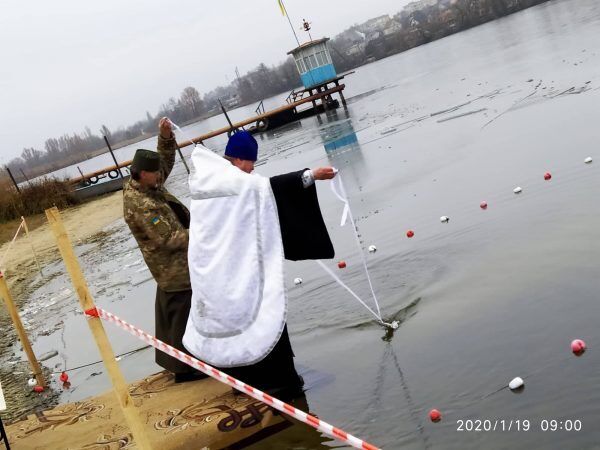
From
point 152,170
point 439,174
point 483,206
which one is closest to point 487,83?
point 439,174

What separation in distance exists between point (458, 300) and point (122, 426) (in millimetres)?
3662

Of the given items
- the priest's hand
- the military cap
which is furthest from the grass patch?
the priest's hand

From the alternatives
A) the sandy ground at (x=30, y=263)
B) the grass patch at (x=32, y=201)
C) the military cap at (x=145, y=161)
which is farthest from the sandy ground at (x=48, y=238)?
the military cap at (x=145, y=161)

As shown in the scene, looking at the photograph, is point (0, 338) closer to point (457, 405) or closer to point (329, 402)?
point (329, 402)

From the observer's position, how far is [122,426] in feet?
18.6

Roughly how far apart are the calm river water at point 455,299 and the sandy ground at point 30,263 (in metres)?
0.51

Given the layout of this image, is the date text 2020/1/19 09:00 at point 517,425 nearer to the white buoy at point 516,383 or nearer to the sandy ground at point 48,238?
the white buoy at point 516,383

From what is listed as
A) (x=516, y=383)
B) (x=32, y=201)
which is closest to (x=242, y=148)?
(x=516, y=383)

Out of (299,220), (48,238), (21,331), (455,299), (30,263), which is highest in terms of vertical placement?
(299,220)

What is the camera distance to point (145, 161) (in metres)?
5.97

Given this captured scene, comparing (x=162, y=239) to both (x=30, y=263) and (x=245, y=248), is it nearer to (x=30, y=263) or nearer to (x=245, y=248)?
(x=245, y=248)

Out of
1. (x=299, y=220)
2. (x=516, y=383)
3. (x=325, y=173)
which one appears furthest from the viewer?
(x=299, y=220)

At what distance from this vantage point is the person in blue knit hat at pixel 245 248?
4934mm

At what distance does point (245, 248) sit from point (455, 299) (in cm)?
296
